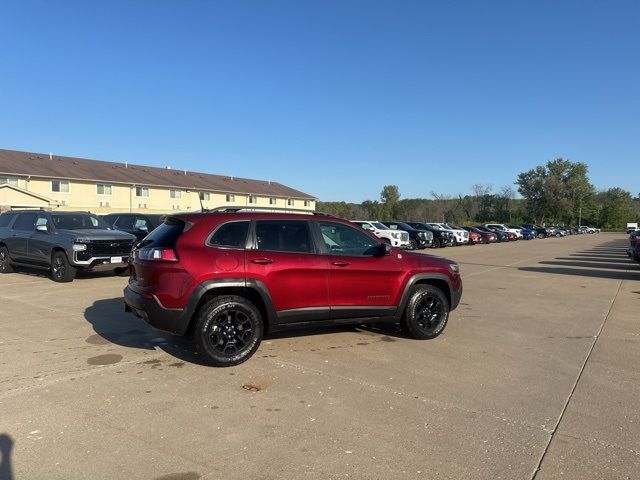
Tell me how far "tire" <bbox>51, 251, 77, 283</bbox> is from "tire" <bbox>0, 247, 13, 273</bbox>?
271cm

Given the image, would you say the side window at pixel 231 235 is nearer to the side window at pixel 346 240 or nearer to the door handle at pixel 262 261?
the door handle at pixel 262 261

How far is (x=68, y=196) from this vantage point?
4203cm

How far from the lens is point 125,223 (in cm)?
1759

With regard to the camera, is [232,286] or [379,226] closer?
[232,286]

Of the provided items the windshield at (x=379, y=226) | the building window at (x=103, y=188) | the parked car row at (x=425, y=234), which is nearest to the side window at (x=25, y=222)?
the parked car row at (x=425, y=234)

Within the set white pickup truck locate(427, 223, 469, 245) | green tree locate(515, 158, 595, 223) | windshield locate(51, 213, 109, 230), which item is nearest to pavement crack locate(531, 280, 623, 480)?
windshield locate(51, 213, 109, 230)

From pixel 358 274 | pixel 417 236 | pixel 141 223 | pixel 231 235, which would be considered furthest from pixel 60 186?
pixel 358 274

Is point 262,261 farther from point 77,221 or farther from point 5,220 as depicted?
point 5,220

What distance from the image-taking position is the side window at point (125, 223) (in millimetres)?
17453

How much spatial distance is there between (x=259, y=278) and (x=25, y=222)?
10622 mm

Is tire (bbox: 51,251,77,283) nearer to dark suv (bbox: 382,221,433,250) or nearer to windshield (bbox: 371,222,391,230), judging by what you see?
windshield (bbox: 371,222,391,230)

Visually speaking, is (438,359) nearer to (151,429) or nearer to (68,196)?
(151,429)

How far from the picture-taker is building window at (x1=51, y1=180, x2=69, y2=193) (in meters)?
41.1

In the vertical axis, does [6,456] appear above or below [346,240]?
below
